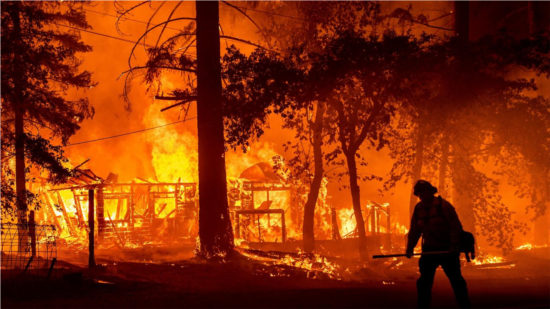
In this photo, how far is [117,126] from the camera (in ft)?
147

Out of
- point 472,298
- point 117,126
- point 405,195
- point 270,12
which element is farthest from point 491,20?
point 117,126

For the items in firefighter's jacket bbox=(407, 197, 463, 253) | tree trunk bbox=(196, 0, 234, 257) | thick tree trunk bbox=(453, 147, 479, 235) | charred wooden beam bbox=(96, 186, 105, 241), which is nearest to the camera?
firefighter's jacket bbox=(407, 197, 463, 253)

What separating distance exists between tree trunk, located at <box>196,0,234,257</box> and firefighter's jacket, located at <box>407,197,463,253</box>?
308 inches

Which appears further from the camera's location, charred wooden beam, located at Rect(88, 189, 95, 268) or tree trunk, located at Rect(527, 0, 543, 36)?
tree trunk, located at Rect(527, 0, 543, 36)

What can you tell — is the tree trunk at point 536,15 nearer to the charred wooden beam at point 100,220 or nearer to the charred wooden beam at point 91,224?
the charred wooden beam at point 91,224

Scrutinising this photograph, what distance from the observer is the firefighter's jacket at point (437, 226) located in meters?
6.95

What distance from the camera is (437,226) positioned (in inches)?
279

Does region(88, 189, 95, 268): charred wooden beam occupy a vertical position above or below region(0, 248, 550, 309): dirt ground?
above

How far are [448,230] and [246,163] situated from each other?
29608 mm

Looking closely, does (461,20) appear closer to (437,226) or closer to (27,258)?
(437,226)

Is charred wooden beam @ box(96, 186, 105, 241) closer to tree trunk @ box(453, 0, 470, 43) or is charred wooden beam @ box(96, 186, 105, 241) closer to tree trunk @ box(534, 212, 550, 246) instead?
tree trunk @ box(453, 0, 470, 43)

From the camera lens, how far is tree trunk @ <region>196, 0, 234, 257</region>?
46.5 ft

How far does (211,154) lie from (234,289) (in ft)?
16.1

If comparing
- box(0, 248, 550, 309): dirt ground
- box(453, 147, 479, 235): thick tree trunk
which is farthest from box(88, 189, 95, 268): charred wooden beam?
box(453, 147, 479, 235): thick tree trunk
